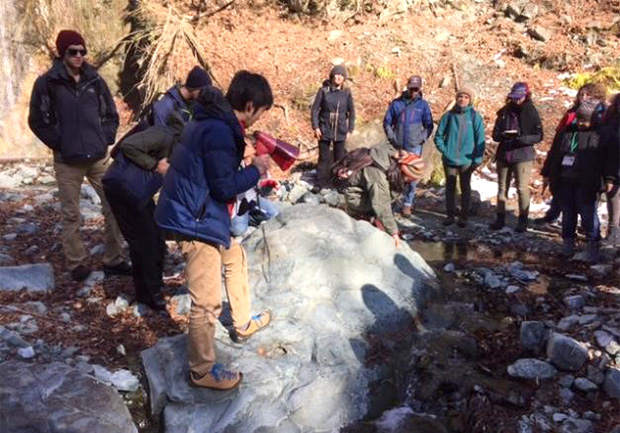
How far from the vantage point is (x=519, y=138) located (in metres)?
7.32

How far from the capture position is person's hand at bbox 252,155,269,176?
11.6 ft

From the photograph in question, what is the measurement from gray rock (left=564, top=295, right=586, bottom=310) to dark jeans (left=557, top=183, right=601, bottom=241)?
4.12 feet

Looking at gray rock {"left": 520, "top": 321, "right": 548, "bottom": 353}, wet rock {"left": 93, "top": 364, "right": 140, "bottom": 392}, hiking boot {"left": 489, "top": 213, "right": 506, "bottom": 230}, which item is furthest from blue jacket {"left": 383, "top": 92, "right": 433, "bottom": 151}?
wet rock {"left": 93, "top": 364, "right": 140, "bottom": 392}

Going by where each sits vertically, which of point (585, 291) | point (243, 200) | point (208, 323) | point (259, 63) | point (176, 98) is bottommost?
point (585, 291)

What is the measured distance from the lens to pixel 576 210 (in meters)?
6.61

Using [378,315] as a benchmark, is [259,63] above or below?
above

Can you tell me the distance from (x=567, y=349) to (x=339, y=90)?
6.35 m

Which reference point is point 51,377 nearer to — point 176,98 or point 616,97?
point 176,98

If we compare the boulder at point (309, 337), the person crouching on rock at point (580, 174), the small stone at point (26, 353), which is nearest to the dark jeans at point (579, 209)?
the person crouching on rock at point (580, 174)

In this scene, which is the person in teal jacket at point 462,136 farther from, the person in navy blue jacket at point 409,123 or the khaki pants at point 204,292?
the khaki pants at point 204,292

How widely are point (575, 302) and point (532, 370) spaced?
1.44m

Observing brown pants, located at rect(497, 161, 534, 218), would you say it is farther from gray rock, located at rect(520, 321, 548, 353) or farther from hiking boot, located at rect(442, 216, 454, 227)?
gray rock, located at rect(520, 321, 548, 353)

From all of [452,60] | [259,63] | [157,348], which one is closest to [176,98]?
[157,348]

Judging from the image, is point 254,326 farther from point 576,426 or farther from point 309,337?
point 576,426
